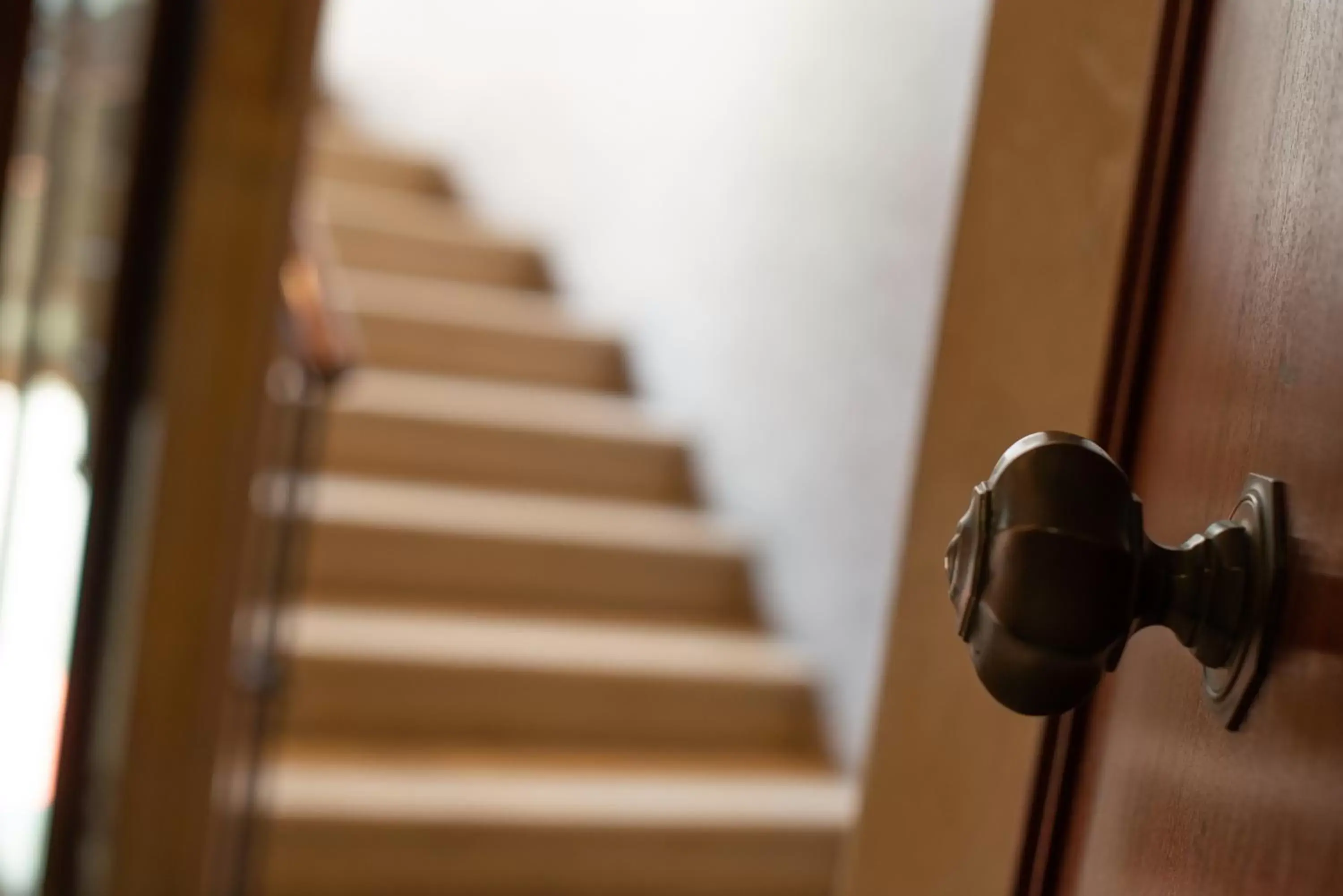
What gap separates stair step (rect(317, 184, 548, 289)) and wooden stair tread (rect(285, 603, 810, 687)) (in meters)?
1.55

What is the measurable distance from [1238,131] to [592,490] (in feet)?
10.9

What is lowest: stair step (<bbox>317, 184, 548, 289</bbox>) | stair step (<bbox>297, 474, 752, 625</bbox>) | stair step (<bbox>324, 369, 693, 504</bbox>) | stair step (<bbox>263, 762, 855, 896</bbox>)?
stair step (<bbox>263, 762, 855, 896</bbox>)

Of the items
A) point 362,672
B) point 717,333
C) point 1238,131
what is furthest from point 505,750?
point 1238,131

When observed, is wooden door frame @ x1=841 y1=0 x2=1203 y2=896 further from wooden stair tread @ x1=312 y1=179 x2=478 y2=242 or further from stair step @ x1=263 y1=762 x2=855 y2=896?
wooden stair tread @ x1=312 y1=179 x2=478 y2=242

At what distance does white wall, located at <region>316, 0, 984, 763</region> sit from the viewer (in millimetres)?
2914

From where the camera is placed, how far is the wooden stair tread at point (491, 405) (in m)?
3.56

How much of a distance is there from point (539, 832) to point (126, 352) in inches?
43.9

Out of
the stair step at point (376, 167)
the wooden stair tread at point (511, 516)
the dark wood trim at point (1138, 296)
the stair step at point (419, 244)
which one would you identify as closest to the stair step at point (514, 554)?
the wooden stair tread at point (511, 516)

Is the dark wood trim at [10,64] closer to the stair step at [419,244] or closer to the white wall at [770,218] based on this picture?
the white wall at [770,218]

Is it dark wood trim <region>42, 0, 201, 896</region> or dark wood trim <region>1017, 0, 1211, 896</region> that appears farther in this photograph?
dark wood trim <region>42, 0, 201, 896</region>

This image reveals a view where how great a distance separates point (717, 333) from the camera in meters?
3.76

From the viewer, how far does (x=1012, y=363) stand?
70 centimetres

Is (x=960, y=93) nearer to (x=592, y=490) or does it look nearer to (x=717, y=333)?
(x=717, y=333)

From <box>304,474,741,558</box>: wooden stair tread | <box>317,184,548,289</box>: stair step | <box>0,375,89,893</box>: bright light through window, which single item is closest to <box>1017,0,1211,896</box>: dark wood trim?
<box>0,375,89,893</box>: bright light through window
